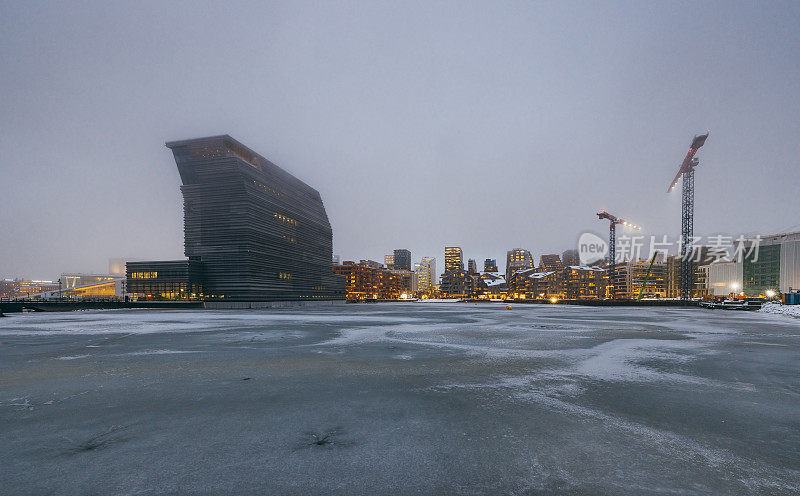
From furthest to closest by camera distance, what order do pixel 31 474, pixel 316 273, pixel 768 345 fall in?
pixel 316 273 → pixel 768 345 → pixel 31 474

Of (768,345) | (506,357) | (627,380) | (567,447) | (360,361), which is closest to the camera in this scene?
(567,447)

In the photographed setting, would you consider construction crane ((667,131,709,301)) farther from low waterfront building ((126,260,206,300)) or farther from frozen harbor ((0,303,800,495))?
low waterfront building ((126,260,206,300))

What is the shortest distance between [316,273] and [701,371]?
149077mm

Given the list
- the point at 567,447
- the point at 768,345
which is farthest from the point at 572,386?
the point at 768,345

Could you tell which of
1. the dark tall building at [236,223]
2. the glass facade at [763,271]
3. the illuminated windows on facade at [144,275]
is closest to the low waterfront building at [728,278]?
the glass facade at [763,271]

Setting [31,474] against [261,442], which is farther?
[261,442]

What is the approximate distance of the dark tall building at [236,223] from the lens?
105875 millimetres

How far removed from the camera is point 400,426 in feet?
22.8

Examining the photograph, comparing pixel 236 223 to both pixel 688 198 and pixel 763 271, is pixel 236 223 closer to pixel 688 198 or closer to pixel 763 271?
pixel 688 198

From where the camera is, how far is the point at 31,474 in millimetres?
5090

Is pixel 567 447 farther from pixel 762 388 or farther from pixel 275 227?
pixel 275 227

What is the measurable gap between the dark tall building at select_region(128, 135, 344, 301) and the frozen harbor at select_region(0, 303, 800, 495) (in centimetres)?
9824

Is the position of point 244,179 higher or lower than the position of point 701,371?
higher

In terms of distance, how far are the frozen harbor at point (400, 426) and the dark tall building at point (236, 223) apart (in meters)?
98.2
